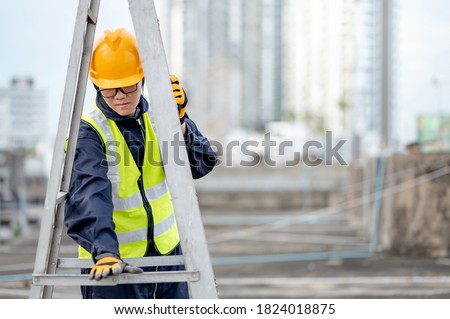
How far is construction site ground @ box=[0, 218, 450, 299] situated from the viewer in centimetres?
701

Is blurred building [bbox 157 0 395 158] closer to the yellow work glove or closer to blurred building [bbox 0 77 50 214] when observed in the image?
blurred building [bbox 0 77 50 214]

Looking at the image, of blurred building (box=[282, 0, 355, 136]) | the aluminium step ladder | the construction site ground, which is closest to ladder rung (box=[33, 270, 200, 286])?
the aluminium step ladder

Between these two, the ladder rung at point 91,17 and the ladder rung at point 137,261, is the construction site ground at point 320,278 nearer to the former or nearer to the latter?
the ladder rung at point 137,261

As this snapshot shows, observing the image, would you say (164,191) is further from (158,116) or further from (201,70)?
(201,70)

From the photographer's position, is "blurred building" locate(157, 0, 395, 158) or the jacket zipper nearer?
the jacket zipper

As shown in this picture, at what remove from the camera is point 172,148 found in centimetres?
266

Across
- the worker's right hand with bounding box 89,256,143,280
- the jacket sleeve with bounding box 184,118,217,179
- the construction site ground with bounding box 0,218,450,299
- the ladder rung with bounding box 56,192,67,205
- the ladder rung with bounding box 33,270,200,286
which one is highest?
the jacket sleeve with bounding box 184,118,217,179

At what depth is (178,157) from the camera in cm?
265

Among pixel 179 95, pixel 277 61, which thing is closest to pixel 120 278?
pixel 179 95

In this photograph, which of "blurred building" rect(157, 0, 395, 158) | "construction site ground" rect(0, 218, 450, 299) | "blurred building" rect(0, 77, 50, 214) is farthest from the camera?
"blurred building" rect(157, 0, 395, 158)

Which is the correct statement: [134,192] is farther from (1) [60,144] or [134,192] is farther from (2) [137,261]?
(1) [60,144]

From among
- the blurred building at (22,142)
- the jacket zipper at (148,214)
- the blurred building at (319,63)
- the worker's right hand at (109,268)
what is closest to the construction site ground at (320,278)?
the jacket zipper at (148,214)

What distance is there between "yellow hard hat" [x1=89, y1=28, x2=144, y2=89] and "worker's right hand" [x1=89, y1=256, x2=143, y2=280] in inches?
27.9

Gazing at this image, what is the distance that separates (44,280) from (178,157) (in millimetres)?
612
